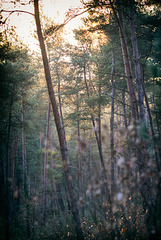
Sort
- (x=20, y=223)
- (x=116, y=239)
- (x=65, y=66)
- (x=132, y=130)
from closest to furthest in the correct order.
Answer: (x=132, y=130) < (x=116, y=239) < (x=20, y=223) < (x=65, y=66)

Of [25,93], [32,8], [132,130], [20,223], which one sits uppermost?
[32,8]

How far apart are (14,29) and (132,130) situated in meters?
6.80

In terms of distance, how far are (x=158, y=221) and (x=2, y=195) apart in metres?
3.40

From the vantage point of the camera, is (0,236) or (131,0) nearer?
(0,236)

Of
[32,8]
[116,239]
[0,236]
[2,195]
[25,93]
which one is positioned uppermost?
[32,8]

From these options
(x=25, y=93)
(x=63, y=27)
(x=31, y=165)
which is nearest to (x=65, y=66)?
(x=25, y=93)

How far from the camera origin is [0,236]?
2436mm

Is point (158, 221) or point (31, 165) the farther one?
point (31, 165)

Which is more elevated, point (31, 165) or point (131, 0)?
point (131, 0)

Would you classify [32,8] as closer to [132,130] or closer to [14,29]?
[14,29]

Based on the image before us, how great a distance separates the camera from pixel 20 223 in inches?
365

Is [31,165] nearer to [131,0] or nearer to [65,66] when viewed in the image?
[65,66]

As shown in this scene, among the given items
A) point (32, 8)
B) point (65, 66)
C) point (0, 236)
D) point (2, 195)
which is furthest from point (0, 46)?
point (0, 236)

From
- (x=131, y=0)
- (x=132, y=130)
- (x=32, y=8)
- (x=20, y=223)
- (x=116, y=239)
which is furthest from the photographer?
(x=20, y=223)
